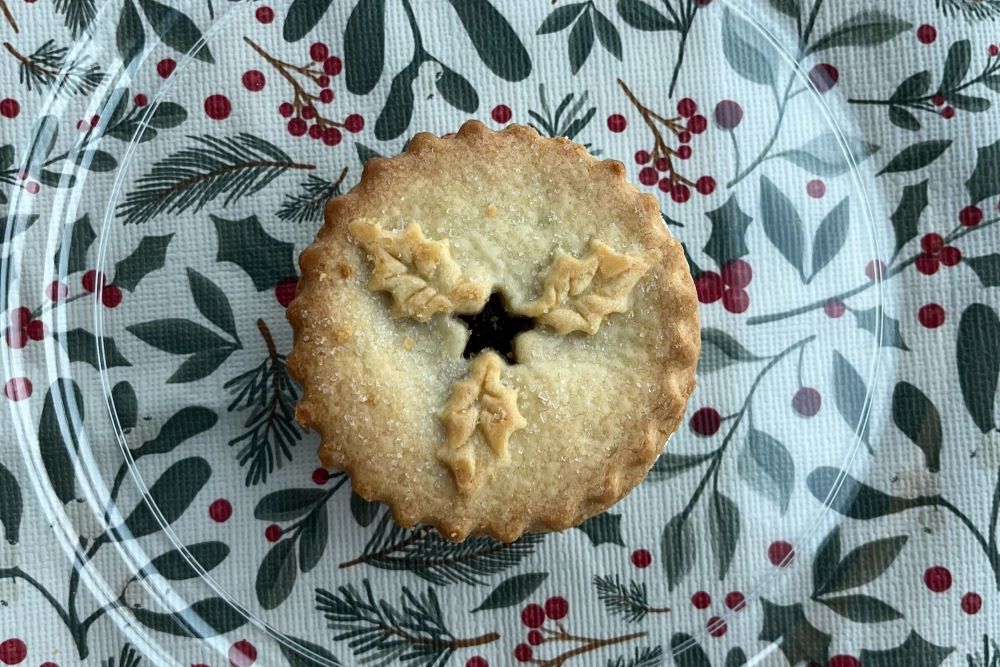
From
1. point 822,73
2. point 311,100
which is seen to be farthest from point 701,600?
point 311,100

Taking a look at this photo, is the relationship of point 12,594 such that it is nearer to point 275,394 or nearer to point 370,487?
point 275,394

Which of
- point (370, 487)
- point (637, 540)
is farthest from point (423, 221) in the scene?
point (637, 540)

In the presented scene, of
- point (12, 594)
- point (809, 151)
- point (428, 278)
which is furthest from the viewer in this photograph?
point (809, 151)

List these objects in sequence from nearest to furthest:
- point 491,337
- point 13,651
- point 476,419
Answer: point 476,419 < point 491,337 < point 13,651

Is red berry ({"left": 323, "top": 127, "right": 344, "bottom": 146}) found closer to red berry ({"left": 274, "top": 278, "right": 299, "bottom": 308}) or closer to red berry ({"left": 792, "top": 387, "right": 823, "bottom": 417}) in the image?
red berry ({"left": 274, "top": 278, "right": 299, "bottom": 308})

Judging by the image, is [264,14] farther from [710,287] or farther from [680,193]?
[710,287]

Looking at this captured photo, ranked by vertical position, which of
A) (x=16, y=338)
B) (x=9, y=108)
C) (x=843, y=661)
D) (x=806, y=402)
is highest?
(x=9, y=108)

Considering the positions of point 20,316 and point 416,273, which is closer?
point 416,273
